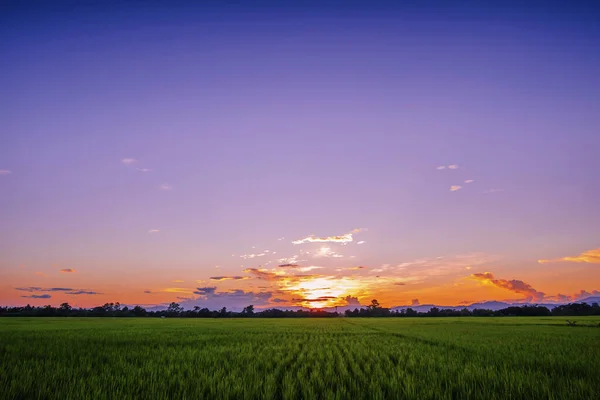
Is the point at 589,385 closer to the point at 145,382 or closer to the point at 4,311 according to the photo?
the point at 145,382

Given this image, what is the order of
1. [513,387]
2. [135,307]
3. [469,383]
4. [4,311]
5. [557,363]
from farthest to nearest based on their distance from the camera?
1. [135,307]
2. [4,311]
3. [557,363]
4. [469,383]
5. [513,387]

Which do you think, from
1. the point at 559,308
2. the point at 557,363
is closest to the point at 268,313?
the point at 559,308

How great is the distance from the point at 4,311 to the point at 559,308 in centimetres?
18112

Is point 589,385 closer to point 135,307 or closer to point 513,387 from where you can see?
point 513,387

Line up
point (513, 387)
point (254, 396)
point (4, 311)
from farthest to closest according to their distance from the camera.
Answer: point (4, 311) → point (513, 387) → point (254, 396)

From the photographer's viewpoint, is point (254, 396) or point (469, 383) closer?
point (254, 396)

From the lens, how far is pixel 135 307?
145m

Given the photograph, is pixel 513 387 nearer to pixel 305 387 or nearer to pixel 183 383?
pixel 305 387

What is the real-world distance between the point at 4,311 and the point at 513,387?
142270 millimetres

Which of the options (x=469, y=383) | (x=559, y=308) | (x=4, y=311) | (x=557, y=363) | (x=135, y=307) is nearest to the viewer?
(x=469, y=383)

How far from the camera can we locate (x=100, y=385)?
596 centimetres

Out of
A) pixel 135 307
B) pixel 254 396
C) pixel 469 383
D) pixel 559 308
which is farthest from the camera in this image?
pixel 135 307

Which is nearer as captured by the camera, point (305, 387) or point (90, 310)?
point (305, 387)

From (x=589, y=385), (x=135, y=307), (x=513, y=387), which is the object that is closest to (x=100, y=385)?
(x=513, y=387)
